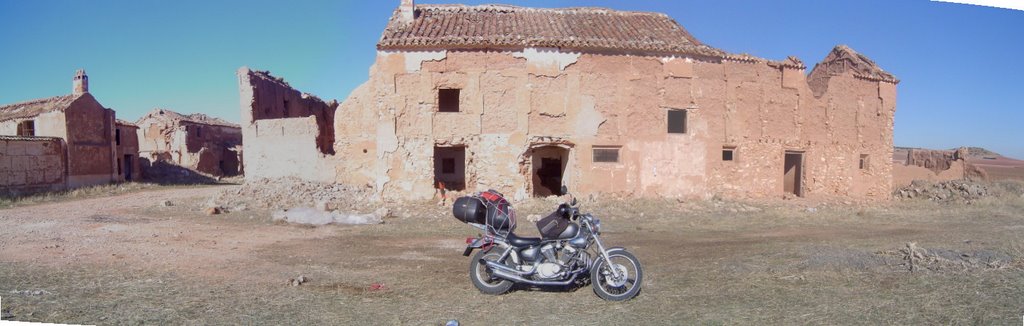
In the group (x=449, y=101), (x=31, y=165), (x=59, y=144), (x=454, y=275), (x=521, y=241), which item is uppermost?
(x=449, y=101)

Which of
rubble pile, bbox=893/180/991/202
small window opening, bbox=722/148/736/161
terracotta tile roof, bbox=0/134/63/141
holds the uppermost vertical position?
terracotta tile roof, bbox=0/134/63/141

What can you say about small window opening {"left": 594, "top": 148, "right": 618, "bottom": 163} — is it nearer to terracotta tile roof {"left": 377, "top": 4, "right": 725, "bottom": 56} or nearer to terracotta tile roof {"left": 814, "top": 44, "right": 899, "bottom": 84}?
terracotta tile roof {"left": 377, "top": 4, "right": 725, "bottom": 56}

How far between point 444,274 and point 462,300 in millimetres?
1169

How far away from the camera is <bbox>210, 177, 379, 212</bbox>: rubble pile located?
45.1ft

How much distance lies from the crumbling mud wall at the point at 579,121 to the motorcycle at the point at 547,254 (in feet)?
28.1

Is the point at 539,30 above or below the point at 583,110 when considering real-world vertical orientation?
above

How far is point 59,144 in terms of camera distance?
19.4 m

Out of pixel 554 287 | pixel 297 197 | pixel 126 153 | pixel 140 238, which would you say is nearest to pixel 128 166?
pixel 126 153

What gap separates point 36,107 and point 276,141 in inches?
401

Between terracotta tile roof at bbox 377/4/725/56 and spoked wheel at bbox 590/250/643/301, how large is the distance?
9428 millimetres

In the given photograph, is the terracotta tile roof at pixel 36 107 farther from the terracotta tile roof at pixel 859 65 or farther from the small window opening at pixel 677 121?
the terracotta tile roof at pixel 859 65

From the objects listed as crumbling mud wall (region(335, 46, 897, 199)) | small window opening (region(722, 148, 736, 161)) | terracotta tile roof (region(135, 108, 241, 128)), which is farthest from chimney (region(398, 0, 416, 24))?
terracotta tile roof (region(135, 108, 241, 128))

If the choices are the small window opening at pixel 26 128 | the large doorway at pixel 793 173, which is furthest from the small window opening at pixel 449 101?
the small window opening at pixel 26 128

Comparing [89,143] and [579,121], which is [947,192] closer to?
[579,121]
